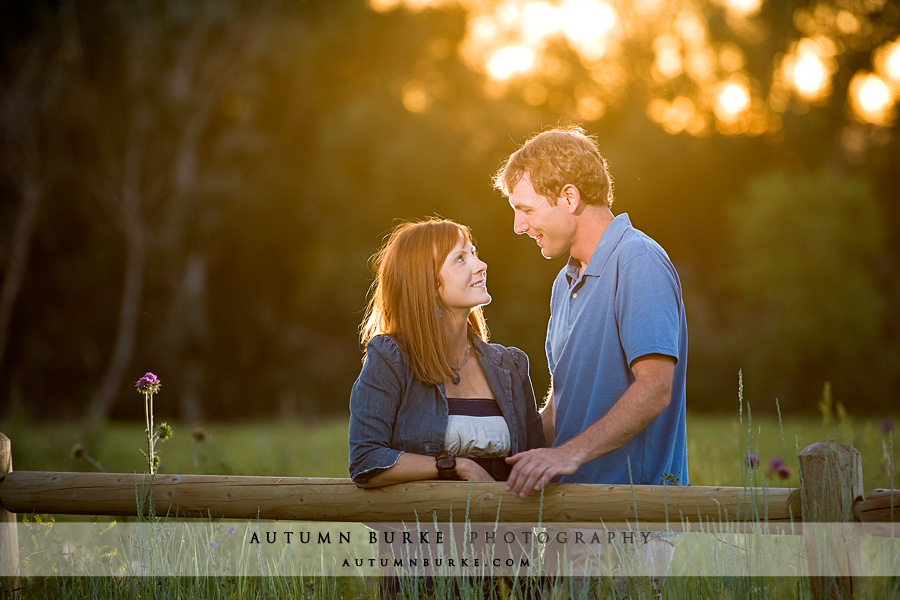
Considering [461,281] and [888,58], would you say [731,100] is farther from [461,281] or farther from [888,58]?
[461,281]

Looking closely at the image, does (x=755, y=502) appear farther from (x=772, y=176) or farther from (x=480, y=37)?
(x=480, y=37)

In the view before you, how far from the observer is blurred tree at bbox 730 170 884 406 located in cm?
2205

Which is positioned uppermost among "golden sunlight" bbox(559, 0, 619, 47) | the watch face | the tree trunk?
"golden sunlight" bbox(559, 0, 619, 47)

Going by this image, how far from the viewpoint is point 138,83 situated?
74.4 ft

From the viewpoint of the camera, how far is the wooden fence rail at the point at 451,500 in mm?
2986

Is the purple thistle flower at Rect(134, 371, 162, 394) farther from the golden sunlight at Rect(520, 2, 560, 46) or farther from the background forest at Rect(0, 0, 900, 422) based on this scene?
the golden sunlight at Rect(520, 2, 560, 46)

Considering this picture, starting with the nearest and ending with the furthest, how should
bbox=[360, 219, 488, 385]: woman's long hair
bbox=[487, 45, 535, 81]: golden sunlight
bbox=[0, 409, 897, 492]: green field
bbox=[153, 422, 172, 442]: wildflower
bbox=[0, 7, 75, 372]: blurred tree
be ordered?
1. bbox=[360, 219, 488, 385]: woman's long hair
2. bbox=[153, 422, 172, 442]: wildflower
3. bbox=[0, 409, 897, 492]: green field
4. bbox=[0, 7, 75, 372]: blurred tree
5. bbox=[487, 45, 535, 81]: golden sunlight

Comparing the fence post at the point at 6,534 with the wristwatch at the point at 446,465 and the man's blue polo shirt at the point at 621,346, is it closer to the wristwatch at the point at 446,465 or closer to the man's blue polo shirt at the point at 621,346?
the wristwatch at the point at 446,465

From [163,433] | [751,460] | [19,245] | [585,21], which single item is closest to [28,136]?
[19,245]

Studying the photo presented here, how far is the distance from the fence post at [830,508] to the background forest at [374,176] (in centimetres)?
1849

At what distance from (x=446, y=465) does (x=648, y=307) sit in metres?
0.90

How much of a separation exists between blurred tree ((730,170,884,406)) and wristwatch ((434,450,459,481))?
65.9 ft

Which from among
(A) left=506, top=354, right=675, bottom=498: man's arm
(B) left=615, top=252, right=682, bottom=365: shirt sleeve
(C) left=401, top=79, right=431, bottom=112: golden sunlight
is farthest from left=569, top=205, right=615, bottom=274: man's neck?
(C) left=401, top=79, right=431, bottom=112: golden sunlight

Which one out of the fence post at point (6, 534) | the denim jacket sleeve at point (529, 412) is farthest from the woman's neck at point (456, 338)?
the fence post at point (6, 534)
